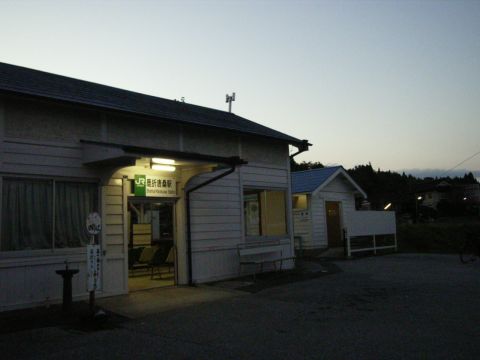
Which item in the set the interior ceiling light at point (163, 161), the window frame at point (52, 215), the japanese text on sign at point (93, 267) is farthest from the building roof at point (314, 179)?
the japanese text on sign at point (93, 267)

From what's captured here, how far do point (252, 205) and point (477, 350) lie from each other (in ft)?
26.8

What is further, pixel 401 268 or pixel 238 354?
pixel 401 268

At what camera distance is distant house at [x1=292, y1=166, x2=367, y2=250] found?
65.7ft

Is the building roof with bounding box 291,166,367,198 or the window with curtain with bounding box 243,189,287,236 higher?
the building roof with bounding box 291,166,367,198

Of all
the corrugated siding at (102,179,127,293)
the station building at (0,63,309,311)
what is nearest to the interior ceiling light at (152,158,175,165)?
the station building at (0,63,309,311)

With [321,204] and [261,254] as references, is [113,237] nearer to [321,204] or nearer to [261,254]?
[261,254]

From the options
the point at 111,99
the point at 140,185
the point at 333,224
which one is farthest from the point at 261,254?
the point at 333,224

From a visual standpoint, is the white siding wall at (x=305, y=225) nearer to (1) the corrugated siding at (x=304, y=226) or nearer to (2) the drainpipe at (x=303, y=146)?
(1) the corrugated siding at (x=304, y=226)

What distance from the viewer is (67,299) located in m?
8.27

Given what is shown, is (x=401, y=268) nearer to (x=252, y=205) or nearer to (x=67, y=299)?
(x=252, y=205)

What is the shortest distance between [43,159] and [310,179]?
46.4 ft

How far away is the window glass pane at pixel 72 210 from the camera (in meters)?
8.91

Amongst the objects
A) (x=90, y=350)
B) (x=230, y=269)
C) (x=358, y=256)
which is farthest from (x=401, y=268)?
(x=90, y=350)

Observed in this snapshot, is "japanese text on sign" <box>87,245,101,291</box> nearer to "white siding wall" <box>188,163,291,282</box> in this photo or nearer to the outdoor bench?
"white siding wall" <box>188,163,291,282</box>
